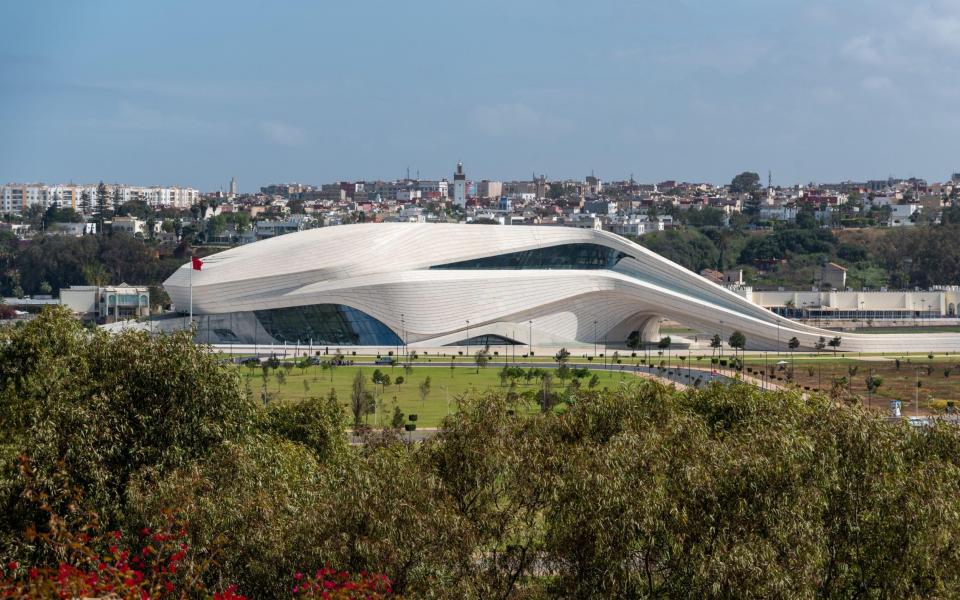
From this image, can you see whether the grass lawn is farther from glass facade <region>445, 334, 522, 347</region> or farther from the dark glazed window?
glass facade <region>445, 334, 522, 347</region>

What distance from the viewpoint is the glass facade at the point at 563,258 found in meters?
74.8

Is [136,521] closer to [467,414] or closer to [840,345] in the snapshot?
[467,414]

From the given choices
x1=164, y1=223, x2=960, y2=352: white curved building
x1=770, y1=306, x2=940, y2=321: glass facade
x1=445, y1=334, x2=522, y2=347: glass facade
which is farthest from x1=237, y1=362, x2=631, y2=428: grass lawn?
x1=770, y1=306, x2=940, y2=321: glass facade

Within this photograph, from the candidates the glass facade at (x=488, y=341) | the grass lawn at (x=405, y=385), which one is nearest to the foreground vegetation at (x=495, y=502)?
the grass lawn at (x=405, y=385)

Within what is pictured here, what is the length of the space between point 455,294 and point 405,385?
1824cm

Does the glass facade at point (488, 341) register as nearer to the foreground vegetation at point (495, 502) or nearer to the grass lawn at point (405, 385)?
the grass lawn at point (405, 385)

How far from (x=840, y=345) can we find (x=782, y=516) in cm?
5477

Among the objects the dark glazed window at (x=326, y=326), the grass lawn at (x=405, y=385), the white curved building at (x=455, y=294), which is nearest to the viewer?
the grass lawn at (x=405, y=385)

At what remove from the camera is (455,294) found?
234 feet

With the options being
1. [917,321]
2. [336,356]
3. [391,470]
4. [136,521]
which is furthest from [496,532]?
[917,321]

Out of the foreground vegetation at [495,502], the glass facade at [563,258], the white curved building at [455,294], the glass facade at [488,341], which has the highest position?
the glass facade at [563,258]

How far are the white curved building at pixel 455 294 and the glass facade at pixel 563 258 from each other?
6 centimetres

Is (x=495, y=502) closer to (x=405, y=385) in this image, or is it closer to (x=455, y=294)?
(x=405, y=385)

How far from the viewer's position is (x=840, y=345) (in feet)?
232
